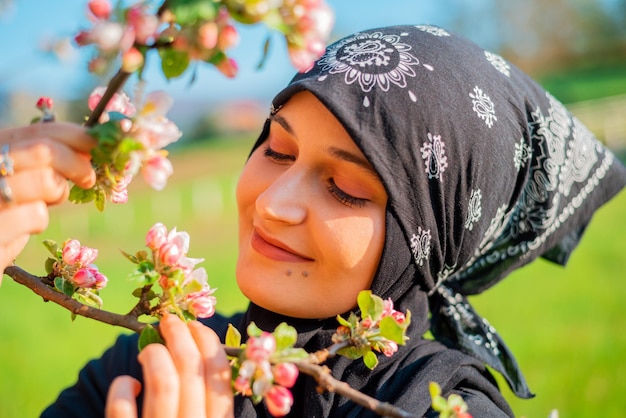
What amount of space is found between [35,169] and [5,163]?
0.04m

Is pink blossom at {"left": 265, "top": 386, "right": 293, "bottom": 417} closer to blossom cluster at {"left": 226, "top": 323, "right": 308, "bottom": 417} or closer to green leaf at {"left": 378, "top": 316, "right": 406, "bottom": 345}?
blossom cluster at {"left": 226, "top": 323, "right": 308, "bottom": 417}

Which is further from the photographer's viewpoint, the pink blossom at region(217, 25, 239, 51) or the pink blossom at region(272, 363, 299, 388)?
the pink blossom at region(272, 363, 299, 388)

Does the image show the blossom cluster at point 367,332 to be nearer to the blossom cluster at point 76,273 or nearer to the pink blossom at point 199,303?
the pink blossom at point 199,303

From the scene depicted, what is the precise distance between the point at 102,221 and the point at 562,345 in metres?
11.1

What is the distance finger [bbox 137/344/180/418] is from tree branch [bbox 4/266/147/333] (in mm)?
56

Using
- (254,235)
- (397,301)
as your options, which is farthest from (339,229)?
(397,301)

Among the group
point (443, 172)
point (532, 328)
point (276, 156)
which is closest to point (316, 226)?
point (276, 156)

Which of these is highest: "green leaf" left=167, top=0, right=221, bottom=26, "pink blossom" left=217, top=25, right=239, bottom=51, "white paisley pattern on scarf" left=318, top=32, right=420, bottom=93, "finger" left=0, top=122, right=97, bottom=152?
"green leaf" left=167, top=0, right=221, bottom=26

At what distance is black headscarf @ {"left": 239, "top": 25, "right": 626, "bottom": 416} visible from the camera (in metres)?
1.63

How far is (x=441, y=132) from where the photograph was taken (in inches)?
66.2

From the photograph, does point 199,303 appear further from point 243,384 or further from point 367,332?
point 367,332

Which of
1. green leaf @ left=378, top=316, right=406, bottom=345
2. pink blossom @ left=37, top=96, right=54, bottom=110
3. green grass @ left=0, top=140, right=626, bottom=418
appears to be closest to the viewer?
pink blossom @ left=37, top=96, right=54, bottom=110

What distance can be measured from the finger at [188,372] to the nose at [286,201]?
47 cm

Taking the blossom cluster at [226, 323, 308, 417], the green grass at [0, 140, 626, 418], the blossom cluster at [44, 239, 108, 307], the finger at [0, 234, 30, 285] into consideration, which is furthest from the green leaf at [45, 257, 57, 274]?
the green grass at [0, 140, 626, 418]
